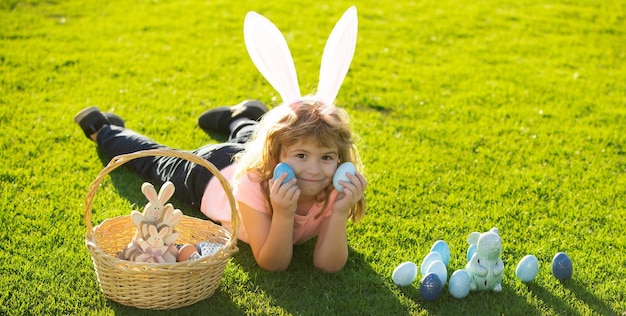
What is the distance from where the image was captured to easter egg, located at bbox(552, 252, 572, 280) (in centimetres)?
340

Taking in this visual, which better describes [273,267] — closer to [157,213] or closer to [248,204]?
[248,204]

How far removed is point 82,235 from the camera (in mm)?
3635

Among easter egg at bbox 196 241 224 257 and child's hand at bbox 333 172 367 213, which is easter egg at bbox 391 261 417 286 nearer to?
child's hand at bbox 333 172 367 213

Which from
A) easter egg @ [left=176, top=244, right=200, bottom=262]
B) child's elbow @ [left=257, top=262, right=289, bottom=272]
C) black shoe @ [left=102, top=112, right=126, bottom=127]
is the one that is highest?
easter egg @ [left=176, top=244, right=200, bottom=262]

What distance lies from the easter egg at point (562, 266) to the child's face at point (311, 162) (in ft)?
3.56

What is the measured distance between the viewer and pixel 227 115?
4945 mm

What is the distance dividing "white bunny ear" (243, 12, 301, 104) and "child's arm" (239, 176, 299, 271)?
0.45 metres

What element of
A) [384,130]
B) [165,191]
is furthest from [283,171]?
[384,130]

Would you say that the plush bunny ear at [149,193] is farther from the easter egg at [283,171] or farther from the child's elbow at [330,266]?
the child's elbow at [330,266]

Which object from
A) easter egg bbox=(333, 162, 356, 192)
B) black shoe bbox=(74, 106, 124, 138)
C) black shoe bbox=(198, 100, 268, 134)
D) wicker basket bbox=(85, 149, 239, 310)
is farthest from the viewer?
black shoe bbox=(198, 100, 268, 134)

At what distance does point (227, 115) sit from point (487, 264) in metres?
2.29

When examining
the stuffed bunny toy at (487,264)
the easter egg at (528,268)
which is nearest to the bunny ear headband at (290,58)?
the stuffed bunny toy at (487,264)

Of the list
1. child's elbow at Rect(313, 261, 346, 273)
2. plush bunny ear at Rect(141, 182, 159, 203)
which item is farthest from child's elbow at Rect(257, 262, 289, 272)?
plush bunny ear at Rect(141, 182, 159, 203)

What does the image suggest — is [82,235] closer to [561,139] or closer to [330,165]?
[330,165]
